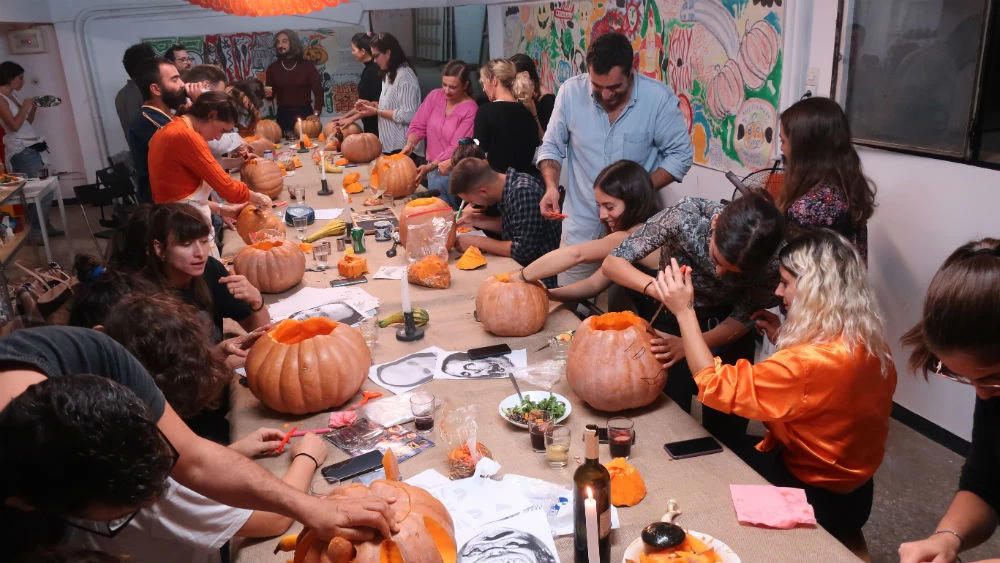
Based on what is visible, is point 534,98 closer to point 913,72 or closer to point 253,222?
point 253,222

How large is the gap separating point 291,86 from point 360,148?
3.08m

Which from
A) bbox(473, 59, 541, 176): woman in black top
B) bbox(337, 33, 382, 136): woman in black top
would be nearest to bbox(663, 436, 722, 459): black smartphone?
bbox(473, 59, 541, 176): woman in black top

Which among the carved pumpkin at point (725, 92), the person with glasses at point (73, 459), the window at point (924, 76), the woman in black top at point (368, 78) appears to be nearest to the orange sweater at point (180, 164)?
the person with glasses at point (73, 459)

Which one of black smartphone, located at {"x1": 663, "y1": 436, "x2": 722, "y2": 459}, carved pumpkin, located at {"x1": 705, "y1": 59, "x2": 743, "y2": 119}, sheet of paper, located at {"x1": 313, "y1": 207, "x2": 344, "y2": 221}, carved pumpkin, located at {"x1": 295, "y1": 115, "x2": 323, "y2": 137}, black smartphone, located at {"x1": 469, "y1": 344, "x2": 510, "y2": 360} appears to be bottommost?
black smartphone, located at {"x1": 663, "y1": 436, "x2": 722, "y2": 459}

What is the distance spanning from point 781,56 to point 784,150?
44.9 inches

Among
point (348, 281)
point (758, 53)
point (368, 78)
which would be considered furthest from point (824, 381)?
point (368, 78)

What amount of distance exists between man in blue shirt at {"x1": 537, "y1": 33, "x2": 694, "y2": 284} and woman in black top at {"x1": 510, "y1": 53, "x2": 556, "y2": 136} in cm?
149

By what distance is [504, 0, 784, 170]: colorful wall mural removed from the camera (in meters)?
4.26

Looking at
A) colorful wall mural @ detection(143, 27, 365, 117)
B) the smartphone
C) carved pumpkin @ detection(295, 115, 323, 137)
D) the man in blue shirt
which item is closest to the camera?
the smartphone

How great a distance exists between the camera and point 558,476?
196cm

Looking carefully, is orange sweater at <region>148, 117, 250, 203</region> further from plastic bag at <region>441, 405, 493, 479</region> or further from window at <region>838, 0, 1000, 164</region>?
window at <region>838, 0, 1000, 164</region>

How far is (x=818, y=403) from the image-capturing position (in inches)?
77.6

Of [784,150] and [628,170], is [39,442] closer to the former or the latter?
[628,170]

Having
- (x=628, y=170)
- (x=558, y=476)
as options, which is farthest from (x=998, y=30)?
(x=558, y=476)
